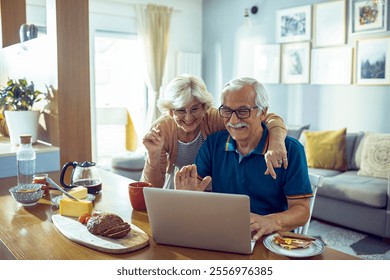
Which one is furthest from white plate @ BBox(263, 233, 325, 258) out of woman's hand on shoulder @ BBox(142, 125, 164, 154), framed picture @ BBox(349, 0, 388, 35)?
framed picture @ BBox(349, 0, 388, 35)

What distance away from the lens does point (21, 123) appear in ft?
7.62

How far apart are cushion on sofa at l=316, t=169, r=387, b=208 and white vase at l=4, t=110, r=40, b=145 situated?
2.28m

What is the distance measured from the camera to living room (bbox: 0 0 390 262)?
158 inches

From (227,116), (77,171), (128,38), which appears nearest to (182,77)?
(227,116)

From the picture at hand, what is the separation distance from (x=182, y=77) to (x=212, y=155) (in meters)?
0.35

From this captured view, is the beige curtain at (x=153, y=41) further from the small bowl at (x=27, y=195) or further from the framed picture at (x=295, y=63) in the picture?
the small bowl at (x=27, y=195)

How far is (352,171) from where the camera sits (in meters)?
3.73

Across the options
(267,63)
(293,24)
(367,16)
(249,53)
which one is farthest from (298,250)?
(249,53)

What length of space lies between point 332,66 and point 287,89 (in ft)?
2.11

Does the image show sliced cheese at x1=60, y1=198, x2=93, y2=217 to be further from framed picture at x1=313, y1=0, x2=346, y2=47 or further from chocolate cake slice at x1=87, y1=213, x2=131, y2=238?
framed picture at x1=313, y1=0, x2=346, y2=47

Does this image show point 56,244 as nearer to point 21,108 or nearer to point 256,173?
point 256,173

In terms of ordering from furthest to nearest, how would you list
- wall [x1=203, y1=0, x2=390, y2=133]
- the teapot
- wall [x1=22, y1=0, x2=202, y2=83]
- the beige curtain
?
the beige curtain < wall [x1=22, y1=0, x2=202, y2=83] < wall [x1=203, y1=0, x2=390, y2=133] < the teapot

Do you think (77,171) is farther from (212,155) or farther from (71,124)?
(71,124)

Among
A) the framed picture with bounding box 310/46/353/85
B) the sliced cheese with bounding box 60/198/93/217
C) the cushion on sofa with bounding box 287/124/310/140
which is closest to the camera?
the sliced cheese with bounding box 60/198/93/217
